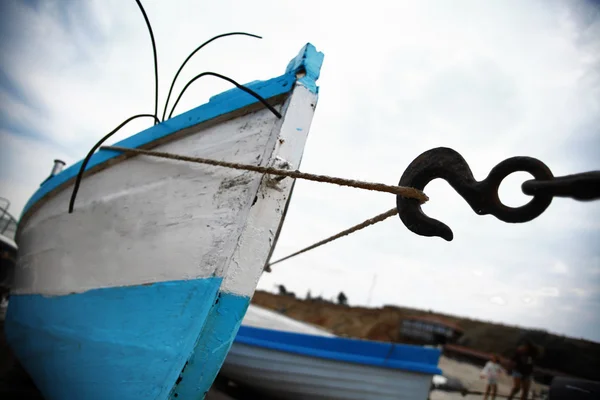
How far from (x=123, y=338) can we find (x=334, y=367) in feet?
7.88

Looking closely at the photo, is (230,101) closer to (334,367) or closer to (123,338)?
(123,338)

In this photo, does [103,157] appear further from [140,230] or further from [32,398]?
[32,398]

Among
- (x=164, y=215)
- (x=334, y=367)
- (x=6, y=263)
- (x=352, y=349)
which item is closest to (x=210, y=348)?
(x=164, y=215)

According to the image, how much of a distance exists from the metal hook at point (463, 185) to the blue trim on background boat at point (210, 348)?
93 cm

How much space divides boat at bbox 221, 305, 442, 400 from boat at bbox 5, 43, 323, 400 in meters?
1.89

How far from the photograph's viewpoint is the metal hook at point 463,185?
0.52m

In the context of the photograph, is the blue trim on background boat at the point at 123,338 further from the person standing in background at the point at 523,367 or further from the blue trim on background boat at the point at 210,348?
the person standing in background at the point at 523,367

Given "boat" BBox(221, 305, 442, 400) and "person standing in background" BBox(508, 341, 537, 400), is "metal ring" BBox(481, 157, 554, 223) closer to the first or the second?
"boat" BBox(221, 305, 442, 400)

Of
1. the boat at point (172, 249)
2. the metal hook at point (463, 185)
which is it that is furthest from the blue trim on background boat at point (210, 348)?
the metal hook at point (463, 185)

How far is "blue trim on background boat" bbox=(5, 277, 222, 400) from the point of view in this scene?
1.32 m

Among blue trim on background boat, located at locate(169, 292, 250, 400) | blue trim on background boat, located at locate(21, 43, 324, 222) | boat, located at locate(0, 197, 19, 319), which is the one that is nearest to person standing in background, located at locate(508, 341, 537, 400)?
blue trim on background boat, located at locate(169, 292, 250, 400)

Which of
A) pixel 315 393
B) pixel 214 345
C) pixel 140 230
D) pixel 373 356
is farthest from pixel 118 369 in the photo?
pixel 373 356

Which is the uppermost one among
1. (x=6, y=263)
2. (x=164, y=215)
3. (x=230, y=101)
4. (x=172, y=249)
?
(x=230, y=101)

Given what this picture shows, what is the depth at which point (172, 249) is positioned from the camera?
61.9 inches
